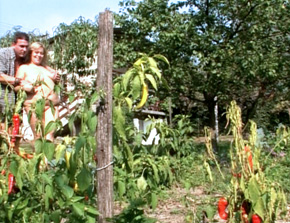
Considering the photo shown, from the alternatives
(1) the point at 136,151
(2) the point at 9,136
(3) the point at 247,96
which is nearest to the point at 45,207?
(2) the point at 9,136

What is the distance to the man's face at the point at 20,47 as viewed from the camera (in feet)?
12.4

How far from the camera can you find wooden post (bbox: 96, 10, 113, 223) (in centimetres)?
211

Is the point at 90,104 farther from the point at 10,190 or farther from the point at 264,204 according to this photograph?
the point at 264,204

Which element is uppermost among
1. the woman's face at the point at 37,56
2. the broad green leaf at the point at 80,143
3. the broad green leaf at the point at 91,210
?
the woman's face at the point at 37,56

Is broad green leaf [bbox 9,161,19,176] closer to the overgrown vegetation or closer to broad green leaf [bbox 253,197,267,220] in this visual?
the overgrown vegetation

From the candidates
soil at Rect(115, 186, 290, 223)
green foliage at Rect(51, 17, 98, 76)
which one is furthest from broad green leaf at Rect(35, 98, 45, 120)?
green foliage at Rect(51, 17, 98, 76)

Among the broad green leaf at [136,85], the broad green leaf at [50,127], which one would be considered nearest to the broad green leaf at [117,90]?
the broad green leaf at [136,85]

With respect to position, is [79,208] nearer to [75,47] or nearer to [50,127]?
[50,127]

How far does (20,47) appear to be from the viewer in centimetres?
383

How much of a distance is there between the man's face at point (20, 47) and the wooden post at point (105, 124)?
182 centimetres

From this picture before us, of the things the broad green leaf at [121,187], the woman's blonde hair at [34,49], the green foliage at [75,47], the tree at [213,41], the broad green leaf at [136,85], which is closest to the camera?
the broad green leaf at [136,85]

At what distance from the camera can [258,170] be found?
2166 millimetres

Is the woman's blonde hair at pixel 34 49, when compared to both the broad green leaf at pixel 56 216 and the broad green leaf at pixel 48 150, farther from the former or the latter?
the broad green leaf at pixel 56 216

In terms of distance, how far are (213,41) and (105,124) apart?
5515mm
